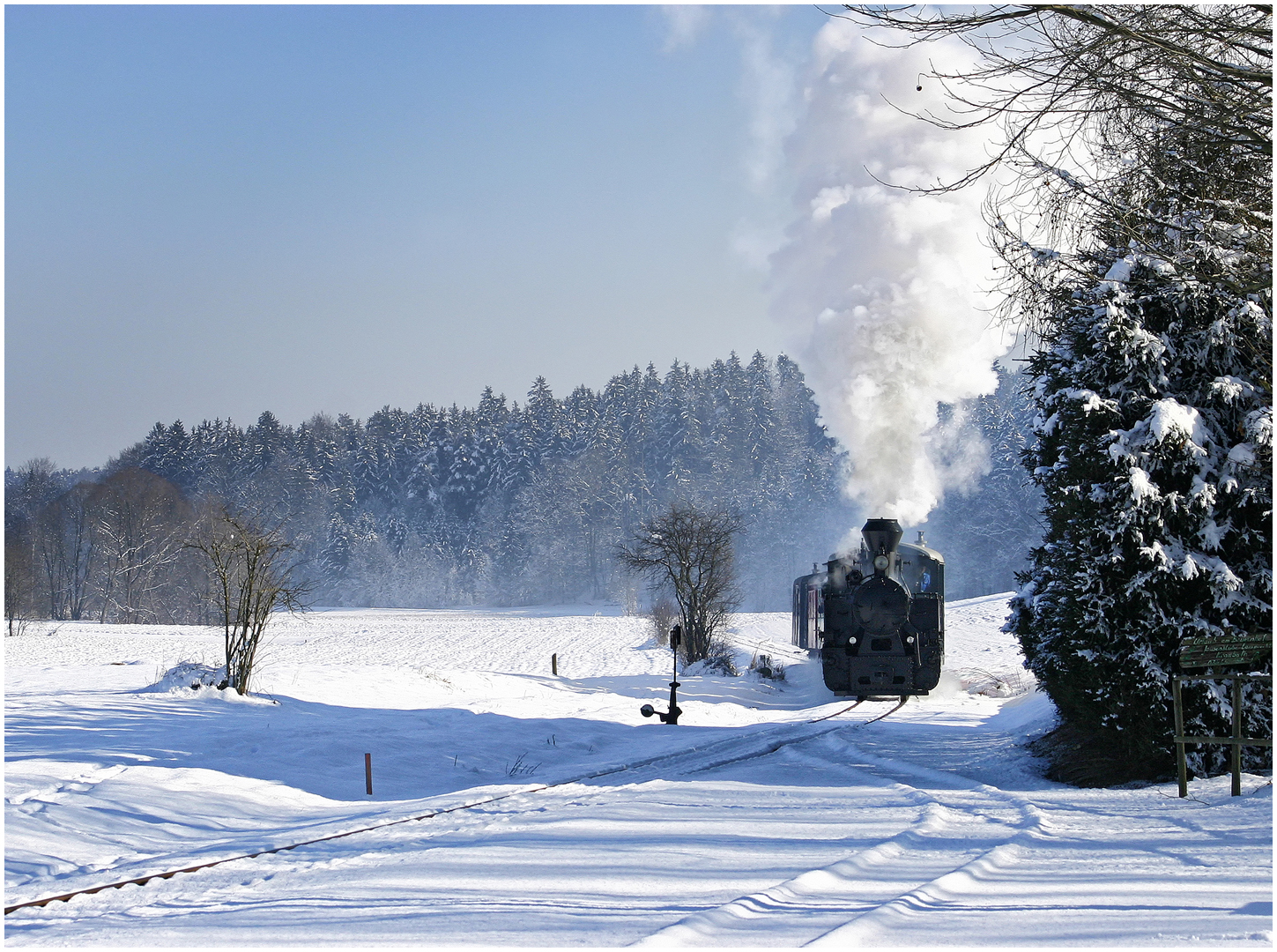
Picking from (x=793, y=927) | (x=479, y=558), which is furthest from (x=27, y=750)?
(x=479, y=558)

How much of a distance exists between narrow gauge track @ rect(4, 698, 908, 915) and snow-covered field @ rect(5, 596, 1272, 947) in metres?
0.10

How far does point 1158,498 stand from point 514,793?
721 centimetres

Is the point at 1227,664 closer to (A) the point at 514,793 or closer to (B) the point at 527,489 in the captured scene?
(A) the point at 514,793

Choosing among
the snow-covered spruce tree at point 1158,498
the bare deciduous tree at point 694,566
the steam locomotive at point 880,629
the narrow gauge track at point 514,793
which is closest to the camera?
the narrow gauge track at point 514,793

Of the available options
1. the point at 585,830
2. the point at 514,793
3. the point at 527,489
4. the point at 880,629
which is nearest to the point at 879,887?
the point at 585,830

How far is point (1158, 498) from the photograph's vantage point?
10.1 metres

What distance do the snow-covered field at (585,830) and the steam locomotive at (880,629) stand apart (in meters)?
1.56

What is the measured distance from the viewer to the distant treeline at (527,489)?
79500 mm

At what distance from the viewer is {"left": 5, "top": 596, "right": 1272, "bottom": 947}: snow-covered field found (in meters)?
5.43

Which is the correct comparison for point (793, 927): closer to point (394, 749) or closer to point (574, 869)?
point (574, 869)

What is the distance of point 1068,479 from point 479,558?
82.4m

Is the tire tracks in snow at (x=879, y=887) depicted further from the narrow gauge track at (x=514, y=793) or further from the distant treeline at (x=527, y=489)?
the distant treeline at (x=527, y=489)

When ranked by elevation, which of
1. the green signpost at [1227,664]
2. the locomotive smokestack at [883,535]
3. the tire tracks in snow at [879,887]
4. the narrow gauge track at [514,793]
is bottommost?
the narrow gauge track at [514,793]

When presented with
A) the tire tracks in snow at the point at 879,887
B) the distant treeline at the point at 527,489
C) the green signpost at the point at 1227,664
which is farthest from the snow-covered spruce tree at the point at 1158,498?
the distant treeline at the point at 527,489
